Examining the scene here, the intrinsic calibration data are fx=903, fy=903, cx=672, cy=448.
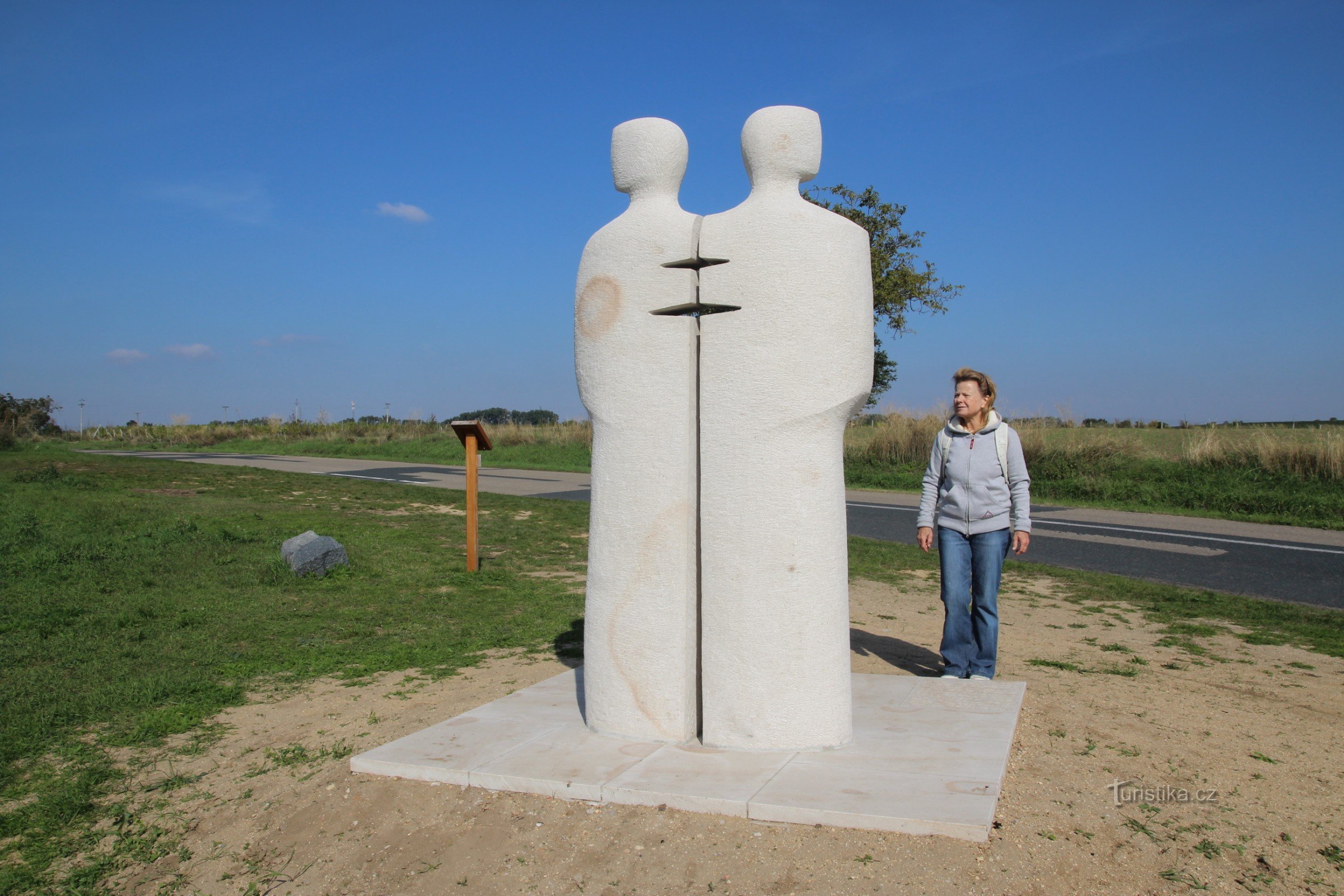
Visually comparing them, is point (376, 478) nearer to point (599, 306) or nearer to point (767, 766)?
point (599, 306)

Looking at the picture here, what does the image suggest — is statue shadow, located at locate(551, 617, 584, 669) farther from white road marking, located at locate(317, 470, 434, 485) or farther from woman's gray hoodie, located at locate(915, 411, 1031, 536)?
white road marking, located at locate(317, 470, 434, 485)

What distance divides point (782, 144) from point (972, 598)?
2.77 m

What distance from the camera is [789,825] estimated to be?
3.15 m

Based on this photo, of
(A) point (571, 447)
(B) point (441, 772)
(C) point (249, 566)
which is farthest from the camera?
(A) point (571, 447)

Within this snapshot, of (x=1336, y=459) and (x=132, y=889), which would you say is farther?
(x=1336, y=459)

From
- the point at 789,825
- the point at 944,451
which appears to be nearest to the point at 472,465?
the point at 944,451

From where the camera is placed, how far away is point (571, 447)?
94.6ft

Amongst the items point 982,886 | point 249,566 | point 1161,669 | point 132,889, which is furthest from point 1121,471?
point 132,889

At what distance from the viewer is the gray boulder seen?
8305mm

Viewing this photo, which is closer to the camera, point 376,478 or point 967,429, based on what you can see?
point 967,429

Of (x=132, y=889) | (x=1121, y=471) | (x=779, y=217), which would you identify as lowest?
(x=132, y=889)

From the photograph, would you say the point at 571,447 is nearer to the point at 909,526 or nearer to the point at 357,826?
the point at 909,526

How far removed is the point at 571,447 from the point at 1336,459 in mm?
19862

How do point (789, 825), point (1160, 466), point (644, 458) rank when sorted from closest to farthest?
point (789, 825) → point (644, 458) → point (1160, 466)
